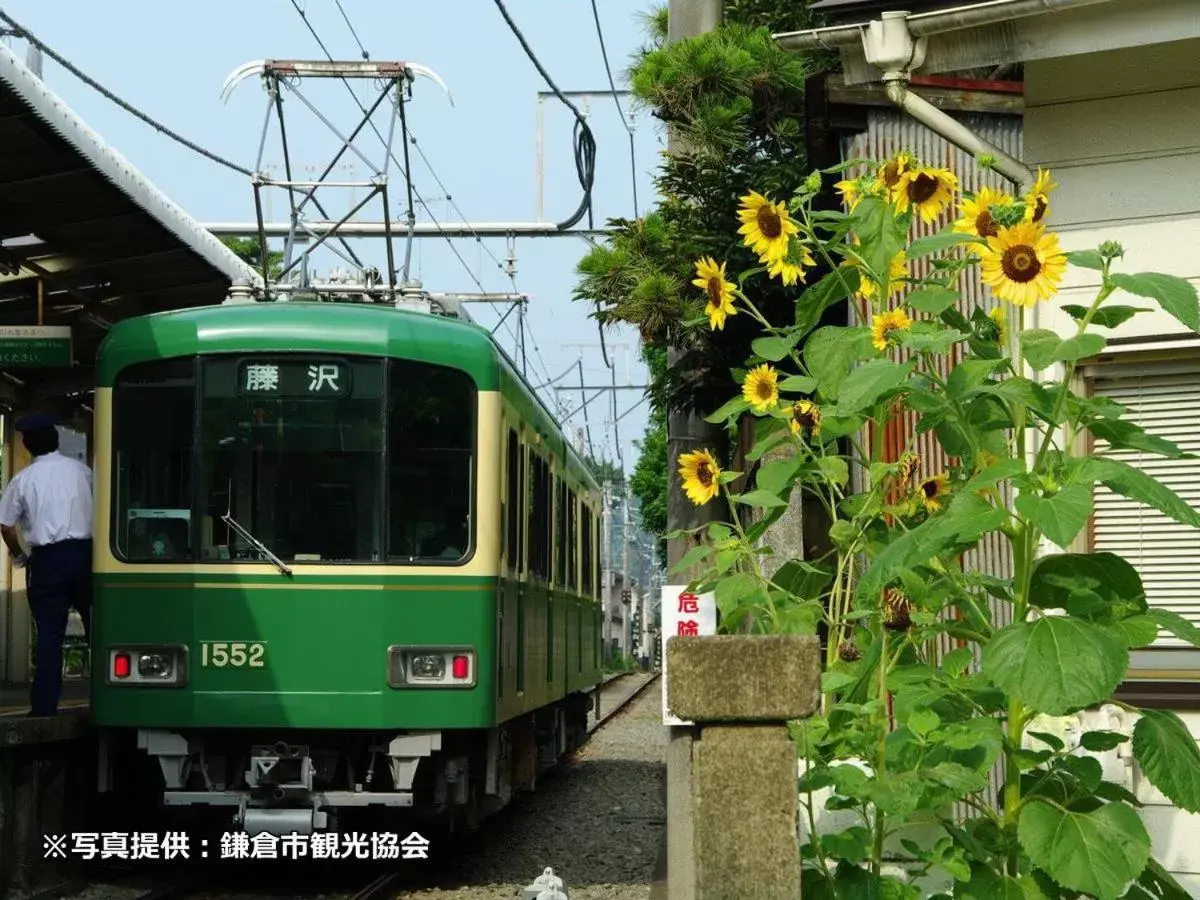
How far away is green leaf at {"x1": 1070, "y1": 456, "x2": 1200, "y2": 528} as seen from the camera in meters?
4.12

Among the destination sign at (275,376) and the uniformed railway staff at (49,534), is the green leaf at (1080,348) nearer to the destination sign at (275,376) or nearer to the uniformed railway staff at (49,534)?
the destination sign at (275,376)

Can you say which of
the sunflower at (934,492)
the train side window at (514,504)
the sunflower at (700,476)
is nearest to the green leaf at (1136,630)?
the sunflower at (934,492)

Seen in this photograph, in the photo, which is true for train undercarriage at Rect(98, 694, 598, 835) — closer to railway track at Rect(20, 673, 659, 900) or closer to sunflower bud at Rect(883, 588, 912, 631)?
railway track at Rect(20, 673, 659, 900)

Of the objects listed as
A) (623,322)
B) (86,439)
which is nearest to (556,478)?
(623,322)

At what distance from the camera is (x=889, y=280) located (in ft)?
16.6

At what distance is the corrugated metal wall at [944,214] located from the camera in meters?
7.39

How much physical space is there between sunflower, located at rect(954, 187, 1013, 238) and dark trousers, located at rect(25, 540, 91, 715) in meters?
5.39

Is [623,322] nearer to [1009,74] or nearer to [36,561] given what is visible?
[1009,74]

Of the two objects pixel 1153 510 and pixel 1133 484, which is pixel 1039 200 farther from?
pixel 1153 510

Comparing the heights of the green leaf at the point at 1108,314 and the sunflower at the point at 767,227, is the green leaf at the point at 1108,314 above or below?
below

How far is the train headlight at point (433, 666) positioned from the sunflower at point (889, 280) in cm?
403

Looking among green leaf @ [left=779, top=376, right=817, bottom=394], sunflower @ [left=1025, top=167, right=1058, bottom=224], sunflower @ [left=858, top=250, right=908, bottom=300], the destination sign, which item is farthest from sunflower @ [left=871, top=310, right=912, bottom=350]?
the destination sign

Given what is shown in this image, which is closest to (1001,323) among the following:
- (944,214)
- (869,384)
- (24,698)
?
(869,384)

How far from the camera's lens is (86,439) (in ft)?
45.7
